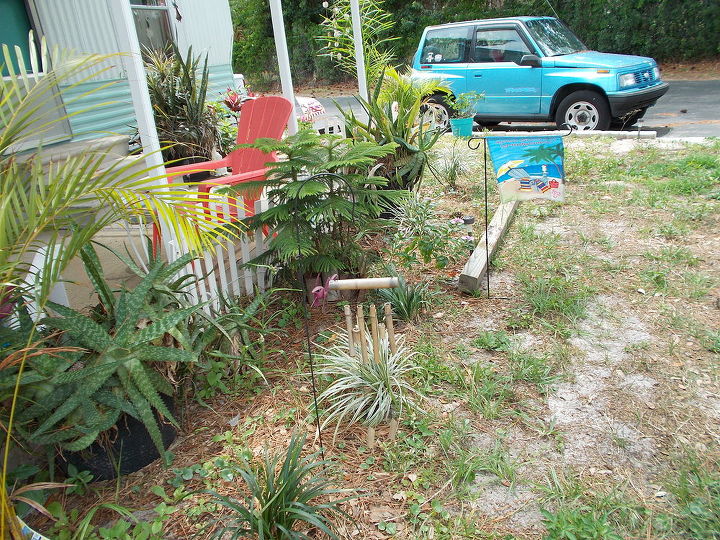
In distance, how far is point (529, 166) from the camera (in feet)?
11.5

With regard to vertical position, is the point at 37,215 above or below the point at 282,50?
below

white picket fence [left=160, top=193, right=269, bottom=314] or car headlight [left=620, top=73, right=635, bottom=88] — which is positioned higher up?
car headlight [left=620, top=73, right=635, bottom=88]

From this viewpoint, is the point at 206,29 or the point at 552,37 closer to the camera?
the point at 206,29

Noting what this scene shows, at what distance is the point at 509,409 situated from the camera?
266 centimetres

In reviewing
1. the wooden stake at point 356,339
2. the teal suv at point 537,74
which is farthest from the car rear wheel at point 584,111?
the wooden stake at point 356,339

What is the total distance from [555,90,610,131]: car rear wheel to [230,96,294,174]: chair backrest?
198 inches

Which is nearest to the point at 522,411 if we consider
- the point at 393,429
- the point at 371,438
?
the point at 393,429

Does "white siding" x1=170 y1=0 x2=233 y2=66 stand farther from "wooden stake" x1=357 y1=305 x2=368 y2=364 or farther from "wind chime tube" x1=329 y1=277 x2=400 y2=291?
"wooden stake" x1=357 y1=305 x2=368 y2=364

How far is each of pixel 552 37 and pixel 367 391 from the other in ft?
25.6

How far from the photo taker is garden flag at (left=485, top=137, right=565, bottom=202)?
3.43 meters

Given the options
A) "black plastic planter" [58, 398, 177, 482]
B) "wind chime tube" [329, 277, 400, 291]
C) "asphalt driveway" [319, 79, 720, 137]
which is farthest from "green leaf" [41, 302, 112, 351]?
"asphalt driveway" [319, 79, 720, 137]

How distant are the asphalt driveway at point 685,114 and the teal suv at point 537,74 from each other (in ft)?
1.61

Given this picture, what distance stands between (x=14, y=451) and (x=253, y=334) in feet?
4.62

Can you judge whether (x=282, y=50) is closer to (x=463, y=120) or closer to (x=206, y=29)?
(x=206, y=29)
